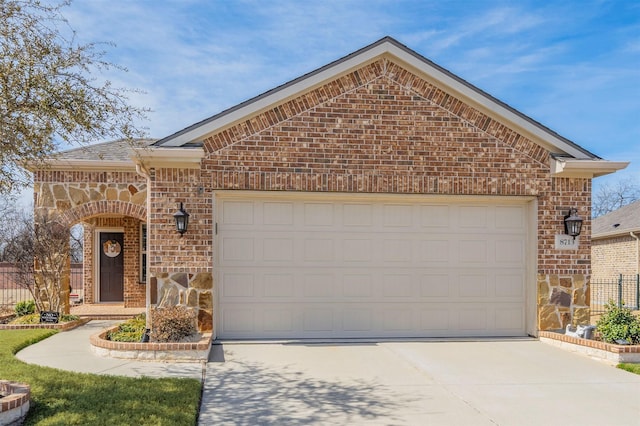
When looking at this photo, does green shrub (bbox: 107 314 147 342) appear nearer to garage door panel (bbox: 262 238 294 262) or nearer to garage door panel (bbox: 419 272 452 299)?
Answer: garage door panel (bbox: 262 238 294 262)

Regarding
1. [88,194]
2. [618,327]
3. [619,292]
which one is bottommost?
[619,292]

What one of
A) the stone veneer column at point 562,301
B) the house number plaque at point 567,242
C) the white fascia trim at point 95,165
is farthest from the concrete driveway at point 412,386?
the white fascia trim at point 95,165

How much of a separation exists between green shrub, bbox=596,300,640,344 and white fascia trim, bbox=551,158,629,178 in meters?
2.46

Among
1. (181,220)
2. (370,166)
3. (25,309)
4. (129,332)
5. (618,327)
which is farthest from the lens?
(25,309)

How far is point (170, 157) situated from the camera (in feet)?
29.1

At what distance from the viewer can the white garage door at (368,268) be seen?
949 cm

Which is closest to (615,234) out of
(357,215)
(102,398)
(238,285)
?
(357,215)

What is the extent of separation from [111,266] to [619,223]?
19884mm

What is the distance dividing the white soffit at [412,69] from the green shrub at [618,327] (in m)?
2.90

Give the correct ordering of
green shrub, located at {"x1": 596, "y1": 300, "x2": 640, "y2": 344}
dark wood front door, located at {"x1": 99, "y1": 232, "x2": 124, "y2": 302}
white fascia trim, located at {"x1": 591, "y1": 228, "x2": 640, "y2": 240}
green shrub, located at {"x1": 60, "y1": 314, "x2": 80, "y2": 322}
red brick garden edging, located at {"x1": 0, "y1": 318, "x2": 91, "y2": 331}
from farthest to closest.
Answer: white fascia trim, located at {"x1": 591, "y1": 228, "x2": 640, "y2": 240} → dark wood front door, located at {"x1": 99, "y1": 232, "x2": 124, "y2": 302} → green shrub, located at {"x1": 60, "y1": 314, "x2": 80, "y2": 322} → red brick garden edging, located at {"x1": 0, "y1": 318, "x2": 91, "y2": 331} → green shrub, located at {"x1": 596, "y1": 300, "x2": 640, "y2": 344}

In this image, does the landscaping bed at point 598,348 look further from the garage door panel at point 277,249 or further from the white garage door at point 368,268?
the garage door panel at point 277,249

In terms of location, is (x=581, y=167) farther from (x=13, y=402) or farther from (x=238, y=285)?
(x=13, y=402)

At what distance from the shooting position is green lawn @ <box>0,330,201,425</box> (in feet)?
17.3

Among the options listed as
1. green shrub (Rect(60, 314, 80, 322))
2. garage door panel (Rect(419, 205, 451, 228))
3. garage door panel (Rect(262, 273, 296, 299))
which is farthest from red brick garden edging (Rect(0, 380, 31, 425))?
garage door panel (Rect(419, 205, 451, 228))
